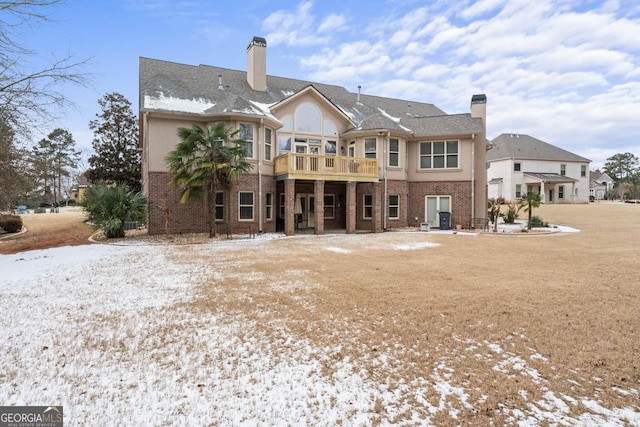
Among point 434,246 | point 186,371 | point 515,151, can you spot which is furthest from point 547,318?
point 515,151

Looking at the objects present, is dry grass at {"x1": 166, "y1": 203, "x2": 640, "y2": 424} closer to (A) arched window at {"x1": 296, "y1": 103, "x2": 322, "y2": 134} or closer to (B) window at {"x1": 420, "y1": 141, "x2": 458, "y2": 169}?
(A) arched window at {"x1": 296, "y1": 103, "x2": 322, "y2": 134}

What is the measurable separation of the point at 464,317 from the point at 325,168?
13485 mm

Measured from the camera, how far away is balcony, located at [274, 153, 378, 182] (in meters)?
17.3

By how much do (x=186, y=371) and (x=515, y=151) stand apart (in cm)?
4811

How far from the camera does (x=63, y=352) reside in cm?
423

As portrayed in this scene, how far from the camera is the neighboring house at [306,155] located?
56.5ft

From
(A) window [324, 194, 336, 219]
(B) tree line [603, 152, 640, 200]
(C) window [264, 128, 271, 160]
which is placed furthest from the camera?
(B) tree line [603, 152, 640, 200]

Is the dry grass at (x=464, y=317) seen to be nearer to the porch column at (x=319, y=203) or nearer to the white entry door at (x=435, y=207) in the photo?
the porch column at (x=319, y=203)

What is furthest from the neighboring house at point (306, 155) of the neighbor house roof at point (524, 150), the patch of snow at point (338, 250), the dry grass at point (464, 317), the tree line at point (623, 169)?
the tree line at point (623, 169)

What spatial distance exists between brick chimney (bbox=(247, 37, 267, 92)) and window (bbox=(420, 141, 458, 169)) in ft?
36.6

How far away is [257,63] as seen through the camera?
2098 centimetres

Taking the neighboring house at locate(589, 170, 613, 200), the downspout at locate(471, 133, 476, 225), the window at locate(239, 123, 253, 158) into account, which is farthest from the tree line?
the window at locate(239, 123, 253, 158)

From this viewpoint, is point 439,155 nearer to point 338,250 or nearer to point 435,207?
point 435,207

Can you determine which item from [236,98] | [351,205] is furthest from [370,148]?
[236,98]
